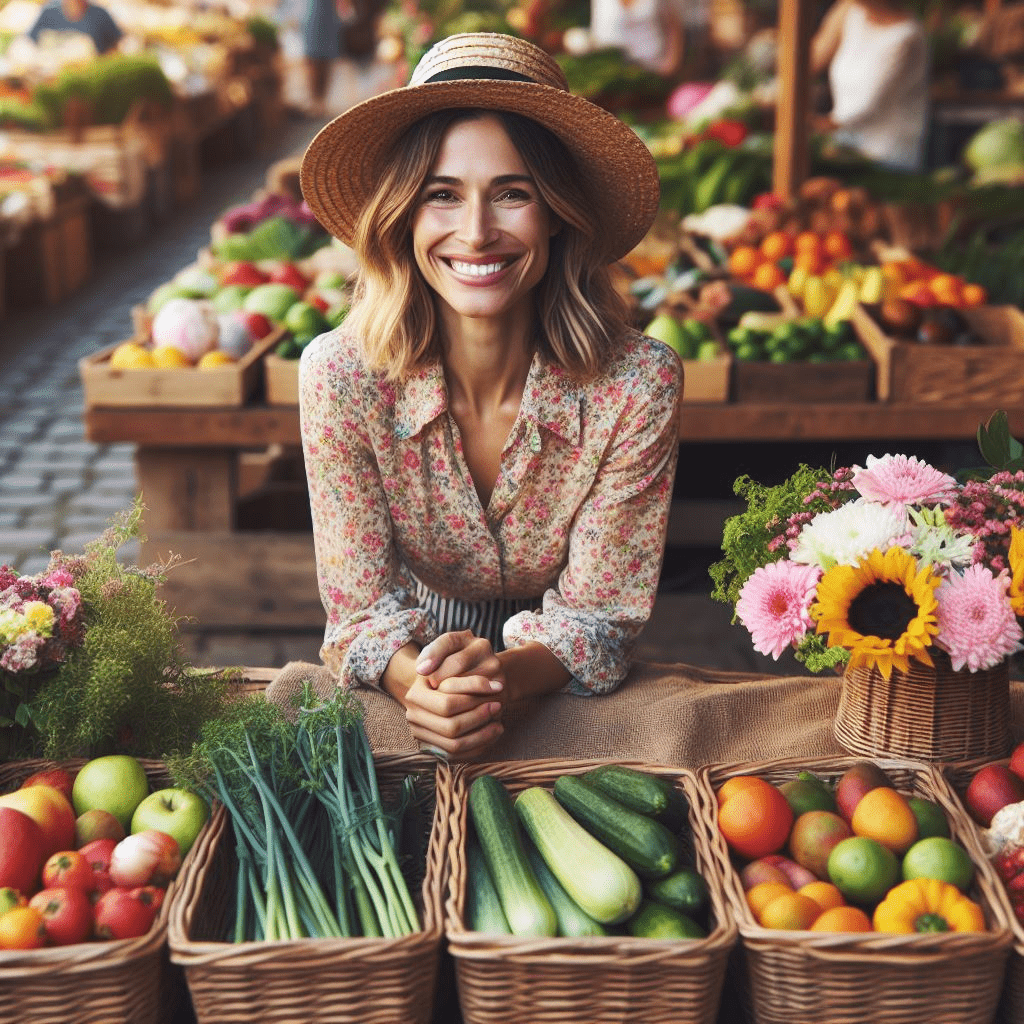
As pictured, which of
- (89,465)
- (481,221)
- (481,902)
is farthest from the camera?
(89,465)

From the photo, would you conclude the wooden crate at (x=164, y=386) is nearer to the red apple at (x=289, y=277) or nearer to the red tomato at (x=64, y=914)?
the red apple at (x=289, y=277)

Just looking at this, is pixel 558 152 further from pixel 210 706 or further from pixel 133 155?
pixel 133 155

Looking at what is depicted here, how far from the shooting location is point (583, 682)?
2.43 metres

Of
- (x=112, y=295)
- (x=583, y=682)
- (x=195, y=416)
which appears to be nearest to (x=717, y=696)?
(x=583, y=682)

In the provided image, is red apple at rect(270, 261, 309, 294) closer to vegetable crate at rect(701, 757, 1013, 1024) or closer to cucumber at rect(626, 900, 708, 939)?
cucumber at rect(626, 900, 708, 939)

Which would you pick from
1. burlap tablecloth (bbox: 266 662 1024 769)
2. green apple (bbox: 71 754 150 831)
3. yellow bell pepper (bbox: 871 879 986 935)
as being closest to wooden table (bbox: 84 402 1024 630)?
burlap tablecloth (bbox: 266 662 1024 769)

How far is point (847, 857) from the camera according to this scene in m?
1.68

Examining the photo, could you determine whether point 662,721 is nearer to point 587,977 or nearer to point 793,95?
point 587,977

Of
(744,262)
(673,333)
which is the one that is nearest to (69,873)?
(673,333)

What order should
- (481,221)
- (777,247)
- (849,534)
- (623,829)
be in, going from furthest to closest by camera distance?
(777,247)
(481,221)
(849,534)
(623,829)

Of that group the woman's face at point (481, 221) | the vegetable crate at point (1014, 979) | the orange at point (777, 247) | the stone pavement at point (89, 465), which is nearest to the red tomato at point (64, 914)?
the vegetable crate at point (1014, 979)

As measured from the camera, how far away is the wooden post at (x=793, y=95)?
18.2 ft

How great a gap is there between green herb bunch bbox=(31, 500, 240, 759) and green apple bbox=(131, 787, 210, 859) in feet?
0.63

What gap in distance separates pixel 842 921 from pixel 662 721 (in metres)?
0.77
